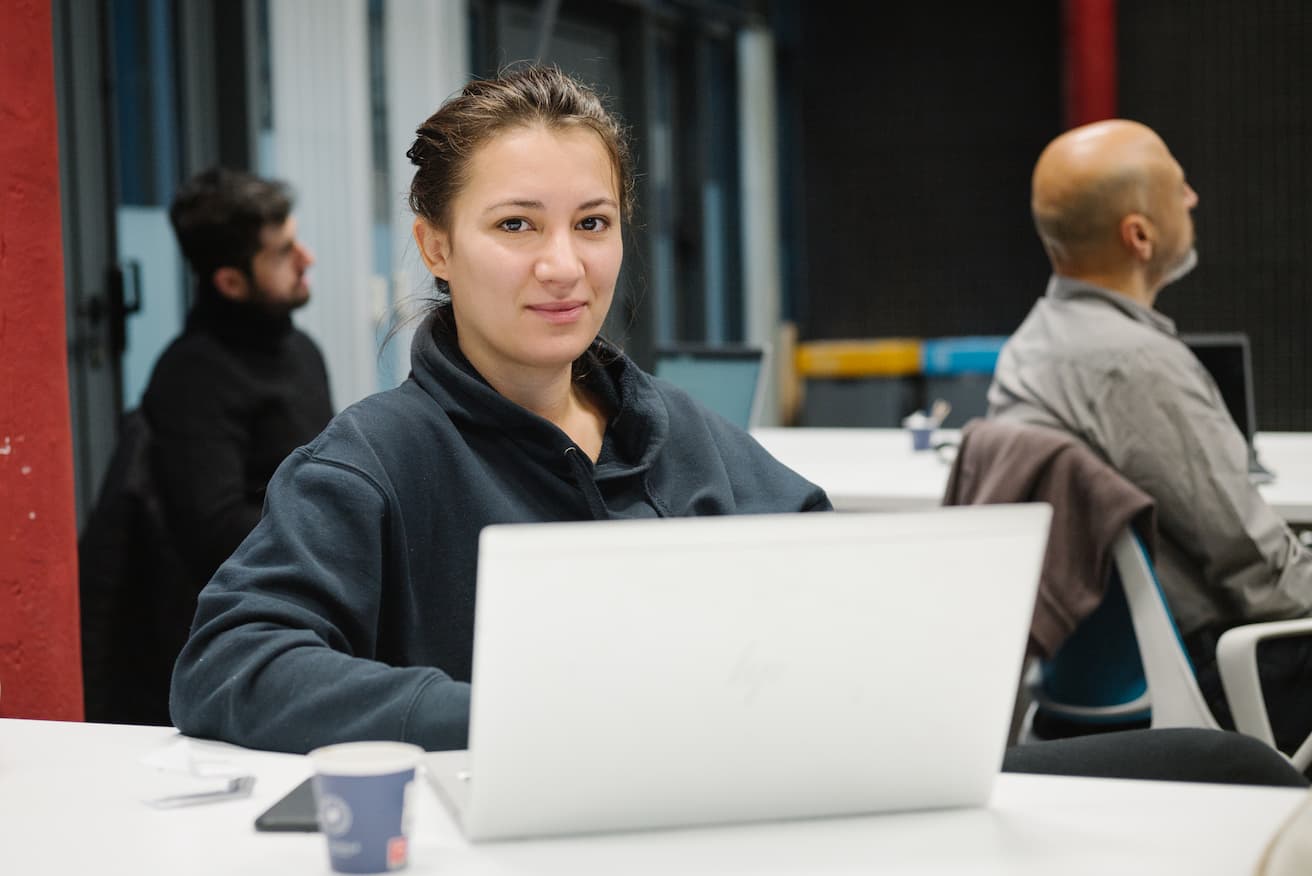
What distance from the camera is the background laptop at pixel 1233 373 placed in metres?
3.04

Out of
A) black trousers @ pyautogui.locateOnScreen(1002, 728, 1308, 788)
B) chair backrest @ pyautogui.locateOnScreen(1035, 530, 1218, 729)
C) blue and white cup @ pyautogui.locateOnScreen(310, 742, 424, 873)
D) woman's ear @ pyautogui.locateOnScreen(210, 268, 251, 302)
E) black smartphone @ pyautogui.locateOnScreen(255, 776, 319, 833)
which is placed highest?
woman's ear @ pyautogui.locateOnScreen(210, 268, 251, 302)

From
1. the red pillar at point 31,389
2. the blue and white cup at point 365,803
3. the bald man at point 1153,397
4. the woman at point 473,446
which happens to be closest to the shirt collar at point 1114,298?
the bald man at point 1153,397

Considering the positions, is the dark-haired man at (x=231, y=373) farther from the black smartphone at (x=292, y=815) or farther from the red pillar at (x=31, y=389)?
the black smartphone at (x=292, y=815)

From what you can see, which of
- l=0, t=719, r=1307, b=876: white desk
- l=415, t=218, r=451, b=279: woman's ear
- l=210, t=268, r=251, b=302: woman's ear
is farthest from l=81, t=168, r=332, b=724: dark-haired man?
l=0, t=719, r=1307, b=876: white desk

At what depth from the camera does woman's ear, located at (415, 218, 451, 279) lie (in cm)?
171

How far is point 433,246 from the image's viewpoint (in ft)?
5.66

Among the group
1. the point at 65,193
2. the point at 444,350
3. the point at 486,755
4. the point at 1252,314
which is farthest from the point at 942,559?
the point at 1252,314

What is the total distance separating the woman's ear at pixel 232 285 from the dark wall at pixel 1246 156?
5201 millimetres

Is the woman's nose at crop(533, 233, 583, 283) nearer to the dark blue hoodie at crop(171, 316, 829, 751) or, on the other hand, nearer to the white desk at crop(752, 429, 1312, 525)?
the dark blue hoodie at crop(171, 316, 829, 751)

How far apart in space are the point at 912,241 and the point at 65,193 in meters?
5.86

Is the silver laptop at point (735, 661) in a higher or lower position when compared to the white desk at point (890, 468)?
higher

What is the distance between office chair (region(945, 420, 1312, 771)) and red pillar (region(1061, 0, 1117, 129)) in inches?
225

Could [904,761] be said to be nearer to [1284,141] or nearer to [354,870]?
[354,870]

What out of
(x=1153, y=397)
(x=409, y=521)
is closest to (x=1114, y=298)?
(x=1153, y=397)
